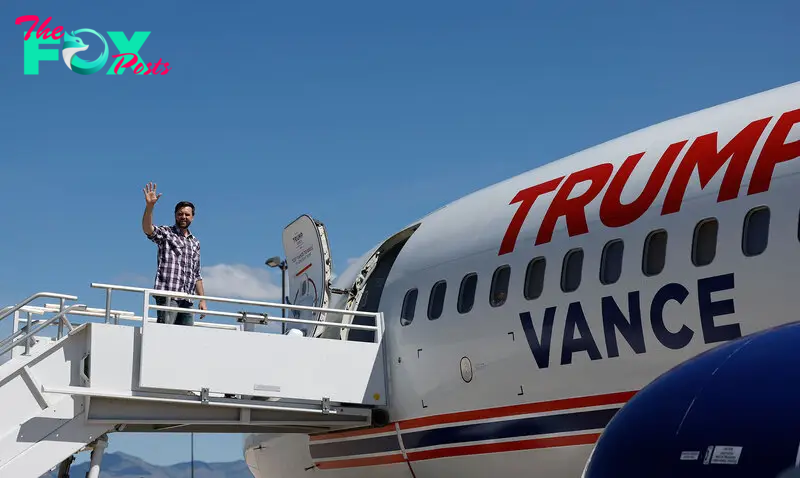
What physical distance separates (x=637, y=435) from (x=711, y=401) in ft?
1.71

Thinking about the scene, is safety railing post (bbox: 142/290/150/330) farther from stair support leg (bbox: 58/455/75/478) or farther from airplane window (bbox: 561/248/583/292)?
airplane window (bbox: 561/248/583/292)

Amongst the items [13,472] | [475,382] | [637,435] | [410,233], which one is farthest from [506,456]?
[637,435]

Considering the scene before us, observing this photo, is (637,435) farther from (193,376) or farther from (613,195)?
(193,376)

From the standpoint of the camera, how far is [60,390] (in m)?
12.2

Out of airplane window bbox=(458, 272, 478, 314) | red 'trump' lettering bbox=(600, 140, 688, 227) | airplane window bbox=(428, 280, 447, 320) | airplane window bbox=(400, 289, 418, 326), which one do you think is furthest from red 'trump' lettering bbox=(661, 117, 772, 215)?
airplane window bbox=(400, 289, 418, 326)

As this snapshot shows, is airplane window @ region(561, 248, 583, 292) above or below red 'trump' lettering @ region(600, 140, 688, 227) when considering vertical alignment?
below

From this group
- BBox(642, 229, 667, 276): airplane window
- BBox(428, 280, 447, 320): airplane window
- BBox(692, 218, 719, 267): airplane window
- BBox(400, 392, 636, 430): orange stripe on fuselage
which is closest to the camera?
BBox(692, 218, 719, 267): airplane window

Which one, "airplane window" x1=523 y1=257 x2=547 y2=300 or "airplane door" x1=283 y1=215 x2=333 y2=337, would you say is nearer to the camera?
"airplane window" x1=523 y1=257 x2=547 y2=300

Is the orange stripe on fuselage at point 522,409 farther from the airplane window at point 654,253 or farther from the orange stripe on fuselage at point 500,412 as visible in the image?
the airplane window at point 654,253

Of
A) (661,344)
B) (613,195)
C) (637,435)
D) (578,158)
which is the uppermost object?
(578,158)

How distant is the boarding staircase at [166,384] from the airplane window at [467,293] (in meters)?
1.89

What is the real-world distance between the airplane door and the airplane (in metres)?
0.81

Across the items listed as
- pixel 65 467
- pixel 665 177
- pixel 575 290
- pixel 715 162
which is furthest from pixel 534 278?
pixel 65 467

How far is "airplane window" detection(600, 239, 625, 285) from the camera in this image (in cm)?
1108
